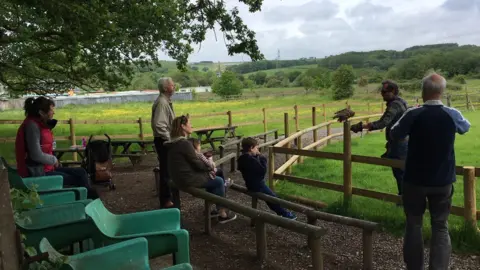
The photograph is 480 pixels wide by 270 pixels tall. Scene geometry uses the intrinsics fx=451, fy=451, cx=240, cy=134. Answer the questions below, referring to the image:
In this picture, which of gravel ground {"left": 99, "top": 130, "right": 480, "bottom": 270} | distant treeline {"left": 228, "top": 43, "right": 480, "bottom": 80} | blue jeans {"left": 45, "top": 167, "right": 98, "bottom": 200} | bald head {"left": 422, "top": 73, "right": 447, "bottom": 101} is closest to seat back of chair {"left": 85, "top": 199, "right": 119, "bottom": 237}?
gravel ground {"left": 99, "top": 130, "right": 480, "bottom": 270}

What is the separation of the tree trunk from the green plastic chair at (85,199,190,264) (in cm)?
119

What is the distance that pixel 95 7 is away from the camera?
8.52 meters

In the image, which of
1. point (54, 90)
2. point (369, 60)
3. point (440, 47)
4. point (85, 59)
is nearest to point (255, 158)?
point (85, 59)

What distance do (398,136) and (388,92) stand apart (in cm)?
210

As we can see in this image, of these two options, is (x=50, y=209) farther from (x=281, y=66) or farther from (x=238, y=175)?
(x=281, y=66)

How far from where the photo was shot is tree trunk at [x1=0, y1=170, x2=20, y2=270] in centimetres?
150

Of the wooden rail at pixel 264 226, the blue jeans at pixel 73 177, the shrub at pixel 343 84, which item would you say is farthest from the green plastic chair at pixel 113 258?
the shrub at pixel 343 84

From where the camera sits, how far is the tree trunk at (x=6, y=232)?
1.50 meters

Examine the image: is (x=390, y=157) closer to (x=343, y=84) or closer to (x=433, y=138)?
(x=433, y=138)

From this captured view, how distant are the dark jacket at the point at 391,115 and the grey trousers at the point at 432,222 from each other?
1909mm

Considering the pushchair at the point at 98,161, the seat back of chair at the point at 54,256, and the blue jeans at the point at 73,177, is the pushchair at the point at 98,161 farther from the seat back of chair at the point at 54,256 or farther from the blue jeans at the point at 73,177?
the seat back of chair at the point at 54,256

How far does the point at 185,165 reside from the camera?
15.8ft

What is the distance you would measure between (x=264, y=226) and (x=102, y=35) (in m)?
7.54

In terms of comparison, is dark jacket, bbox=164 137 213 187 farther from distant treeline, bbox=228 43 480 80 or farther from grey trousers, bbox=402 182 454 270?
distant treeline, bbox=228 43 480 80
